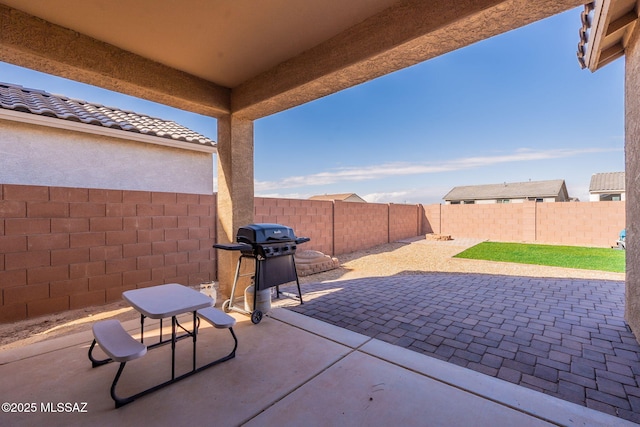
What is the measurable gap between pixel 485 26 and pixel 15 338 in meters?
5.77

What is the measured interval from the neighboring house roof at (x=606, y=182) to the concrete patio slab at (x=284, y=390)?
32.6 m

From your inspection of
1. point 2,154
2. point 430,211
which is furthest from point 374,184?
point 2,154

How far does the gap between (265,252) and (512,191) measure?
35252mm

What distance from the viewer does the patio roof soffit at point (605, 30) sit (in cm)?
262

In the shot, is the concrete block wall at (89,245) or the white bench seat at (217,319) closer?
the white bench seat at (217,319)

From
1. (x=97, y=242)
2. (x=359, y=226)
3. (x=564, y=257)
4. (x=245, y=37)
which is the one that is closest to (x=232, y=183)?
(x=245, y=37)

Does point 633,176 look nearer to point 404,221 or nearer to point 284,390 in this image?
point 284,390

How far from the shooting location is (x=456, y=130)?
17.9 meters

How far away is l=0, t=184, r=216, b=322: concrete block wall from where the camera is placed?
3572mm

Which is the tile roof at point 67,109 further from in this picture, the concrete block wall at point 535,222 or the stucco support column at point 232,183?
the concrete block wall at point 535,222

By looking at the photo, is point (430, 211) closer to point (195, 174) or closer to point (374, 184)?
point (374, 184)

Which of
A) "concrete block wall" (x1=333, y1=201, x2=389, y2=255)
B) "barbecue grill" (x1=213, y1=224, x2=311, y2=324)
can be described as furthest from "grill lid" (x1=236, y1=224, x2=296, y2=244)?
"concrete block wall" (x1=333, y1=201, x2=389, y2=255)

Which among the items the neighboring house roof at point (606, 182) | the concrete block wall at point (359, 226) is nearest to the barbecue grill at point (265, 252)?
the concrete block wall at point (359, 226)

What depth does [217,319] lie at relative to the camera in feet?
8.05
